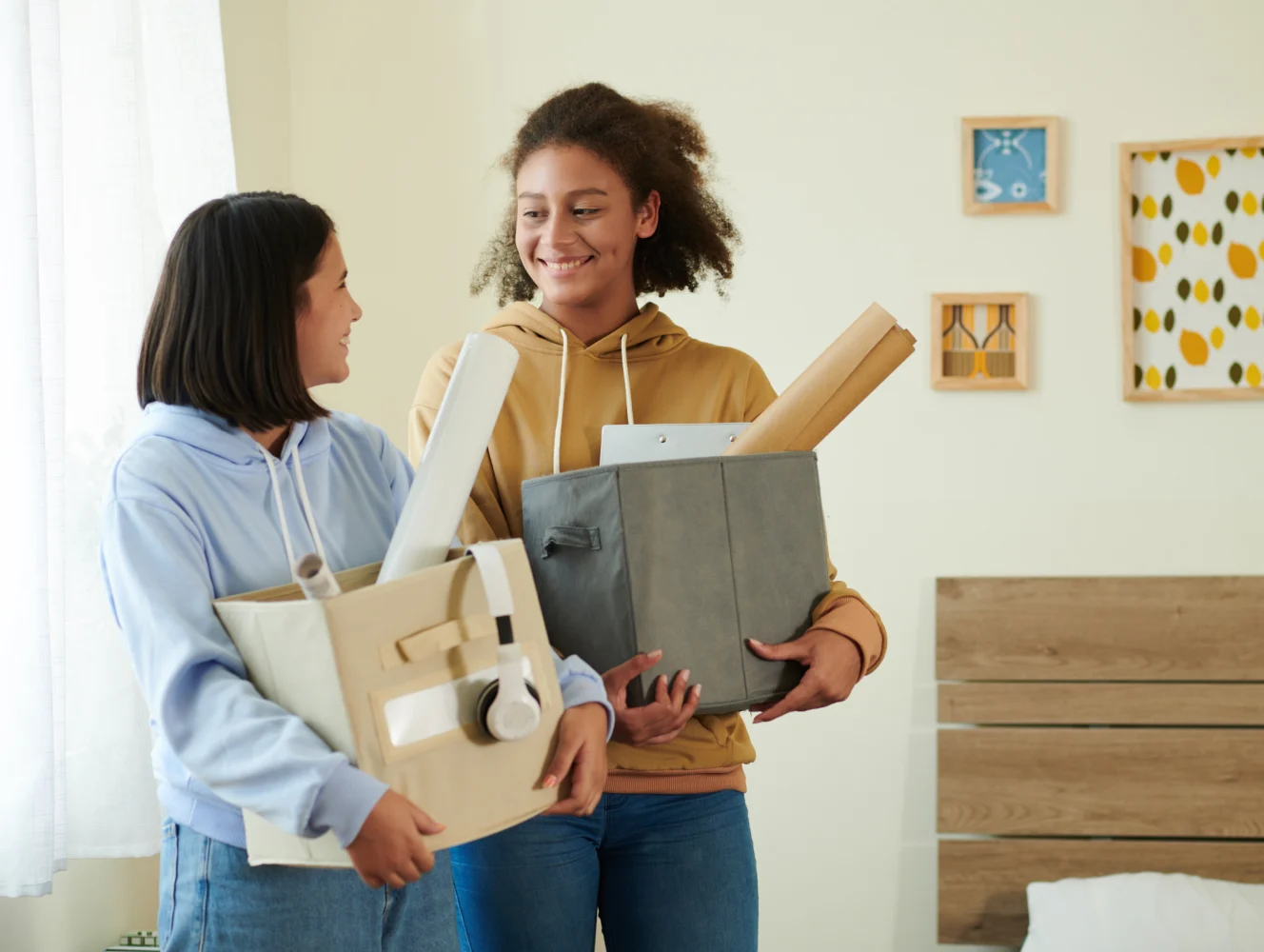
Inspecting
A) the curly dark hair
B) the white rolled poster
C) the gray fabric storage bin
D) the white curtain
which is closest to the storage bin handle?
the gray fabric storage bin

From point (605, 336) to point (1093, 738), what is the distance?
158cm

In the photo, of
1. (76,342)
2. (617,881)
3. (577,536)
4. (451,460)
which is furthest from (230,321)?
(76,342)

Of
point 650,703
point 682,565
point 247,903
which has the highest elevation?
point 682,565

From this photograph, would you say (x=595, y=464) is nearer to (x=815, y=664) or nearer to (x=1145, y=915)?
(x=815, y=664)

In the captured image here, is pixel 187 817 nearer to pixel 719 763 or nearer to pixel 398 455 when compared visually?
pixel 398 455

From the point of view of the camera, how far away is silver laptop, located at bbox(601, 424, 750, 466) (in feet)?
3.88

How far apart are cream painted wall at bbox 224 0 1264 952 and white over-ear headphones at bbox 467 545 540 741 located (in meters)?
1.67

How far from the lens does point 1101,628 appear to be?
238 centimetres

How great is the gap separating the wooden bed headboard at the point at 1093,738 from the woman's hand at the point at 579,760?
162 centimetres

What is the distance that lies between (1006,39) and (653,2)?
2.40 ft

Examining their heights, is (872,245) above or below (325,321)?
above

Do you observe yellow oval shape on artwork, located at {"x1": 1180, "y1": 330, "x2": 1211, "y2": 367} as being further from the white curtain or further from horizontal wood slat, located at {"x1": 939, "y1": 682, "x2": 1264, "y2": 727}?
the white curtain

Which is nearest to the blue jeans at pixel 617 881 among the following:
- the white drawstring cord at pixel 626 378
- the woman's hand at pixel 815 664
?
the woman's hand at pixel 815 664

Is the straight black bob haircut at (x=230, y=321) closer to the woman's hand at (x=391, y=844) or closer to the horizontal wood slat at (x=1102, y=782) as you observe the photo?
the woman's hand at (x=391, y=844)
